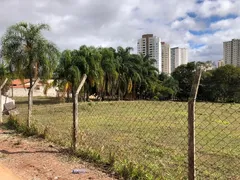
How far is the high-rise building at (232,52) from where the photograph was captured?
53.0 m

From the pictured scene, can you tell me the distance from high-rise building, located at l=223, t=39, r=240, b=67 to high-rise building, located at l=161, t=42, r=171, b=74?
40.1 feet

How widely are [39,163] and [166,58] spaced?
58.7 metres

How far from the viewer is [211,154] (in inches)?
240

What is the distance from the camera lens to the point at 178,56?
6216 centimetres

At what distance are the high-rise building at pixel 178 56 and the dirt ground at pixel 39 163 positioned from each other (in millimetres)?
58516

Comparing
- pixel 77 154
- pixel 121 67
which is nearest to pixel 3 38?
pixel 77 154

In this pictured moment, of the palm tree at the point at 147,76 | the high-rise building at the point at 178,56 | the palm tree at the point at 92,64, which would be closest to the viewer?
the palm tree at the point at 92,64

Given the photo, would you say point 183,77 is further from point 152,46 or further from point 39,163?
point 39,163

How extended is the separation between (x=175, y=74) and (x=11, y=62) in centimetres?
4073

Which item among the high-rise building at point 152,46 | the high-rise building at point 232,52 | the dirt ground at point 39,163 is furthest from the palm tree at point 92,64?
the high-rise building at point 232,52

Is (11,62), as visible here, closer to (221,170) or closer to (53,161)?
(53,161)

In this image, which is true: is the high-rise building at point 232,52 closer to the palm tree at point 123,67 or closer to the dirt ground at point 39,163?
the palm tree at point 123,67

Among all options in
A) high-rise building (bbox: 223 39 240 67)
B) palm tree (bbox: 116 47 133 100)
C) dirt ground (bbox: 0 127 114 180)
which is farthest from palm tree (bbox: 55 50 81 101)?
high-rise building (bbox: 223 39 240 67)

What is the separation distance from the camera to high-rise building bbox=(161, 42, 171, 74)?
2371 inches
